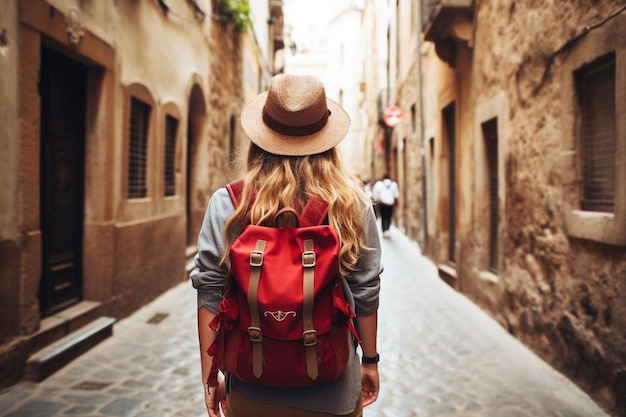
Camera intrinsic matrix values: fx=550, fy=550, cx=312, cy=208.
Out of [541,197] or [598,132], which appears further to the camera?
[541,197]

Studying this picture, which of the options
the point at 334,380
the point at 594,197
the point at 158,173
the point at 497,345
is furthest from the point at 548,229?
the point at 158,173

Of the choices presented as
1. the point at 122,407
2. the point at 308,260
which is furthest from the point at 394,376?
the point at 308,260

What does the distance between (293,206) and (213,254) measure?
0.92 ft

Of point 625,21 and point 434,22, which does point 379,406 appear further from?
point 434,22

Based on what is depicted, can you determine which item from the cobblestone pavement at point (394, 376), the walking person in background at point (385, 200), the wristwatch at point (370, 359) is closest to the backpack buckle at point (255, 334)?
the wristwatch at point (370, 359)

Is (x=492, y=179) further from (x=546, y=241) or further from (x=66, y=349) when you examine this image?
(x=66, y=349)

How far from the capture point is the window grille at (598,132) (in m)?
3.78

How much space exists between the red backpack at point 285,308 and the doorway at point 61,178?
374cm

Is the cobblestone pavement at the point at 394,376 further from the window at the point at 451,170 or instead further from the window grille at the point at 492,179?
the window at the point at 451,170

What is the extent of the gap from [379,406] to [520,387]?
1.10 meters

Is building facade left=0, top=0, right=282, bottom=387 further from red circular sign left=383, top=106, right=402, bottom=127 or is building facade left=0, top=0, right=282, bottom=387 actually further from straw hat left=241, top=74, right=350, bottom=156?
red circular sign left=383, top=106, right=402, bottom=127

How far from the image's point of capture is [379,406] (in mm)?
3586

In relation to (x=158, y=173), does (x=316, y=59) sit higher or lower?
higher

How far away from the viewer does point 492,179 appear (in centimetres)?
666
